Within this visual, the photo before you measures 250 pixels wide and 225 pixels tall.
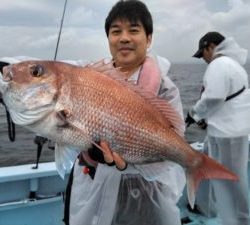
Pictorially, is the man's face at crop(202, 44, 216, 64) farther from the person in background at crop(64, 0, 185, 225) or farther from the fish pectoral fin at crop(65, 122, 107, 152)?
the fish pectoral fin at crop(65, 122, 107, 152)

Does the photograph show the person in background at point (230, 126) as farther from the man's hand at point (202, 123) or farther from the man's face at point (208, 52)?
the man's face at point (208, 52)

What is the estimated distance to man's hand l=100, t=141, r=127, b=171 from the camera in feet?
7.42

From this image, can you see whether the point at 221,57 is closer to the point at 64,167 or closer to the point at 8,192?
the point at 8,192

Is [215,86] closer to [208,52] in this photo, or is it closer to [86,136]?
[208,52]

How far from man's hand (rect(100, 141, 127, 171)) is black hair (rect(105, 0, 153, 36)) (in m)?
0.98

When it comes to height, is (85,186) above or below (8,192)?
above

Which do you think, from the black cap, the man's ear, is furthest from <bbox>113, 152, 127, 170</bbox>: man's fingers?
the black cap

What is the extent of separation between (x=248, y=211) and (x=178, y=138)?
117 inches

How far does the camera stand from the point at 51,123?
2129mm

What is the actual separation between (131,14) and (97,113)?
0.93 meters

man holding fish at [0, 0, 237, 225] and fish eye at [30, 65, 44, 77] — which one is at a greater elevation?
fish eye at [30, 65, 44, 77]

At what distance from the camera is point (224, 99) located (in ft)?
16.5

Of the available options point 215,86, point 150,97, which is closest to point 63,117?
point 150,97

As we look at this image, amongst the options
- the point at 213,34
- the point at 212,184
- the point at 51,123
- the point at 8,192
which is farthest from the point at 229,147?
the point at 51,123
